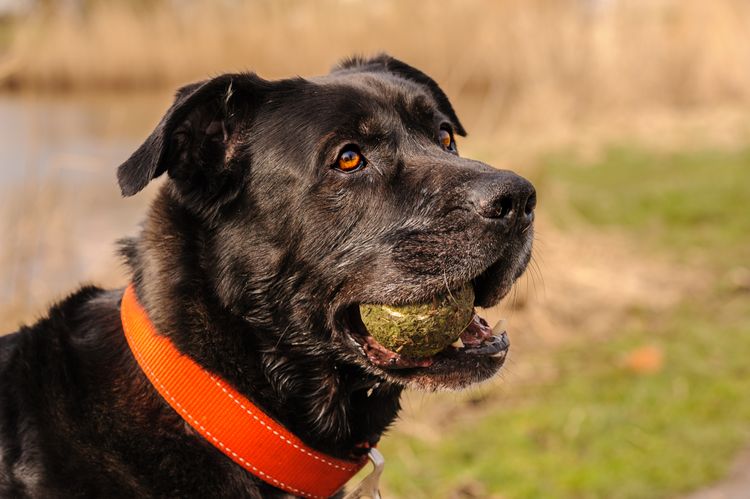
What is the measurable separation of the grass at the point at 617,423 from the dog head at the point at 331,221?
212cm

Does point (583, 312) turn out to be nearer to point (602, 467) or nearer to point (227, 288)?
point (602, 467)

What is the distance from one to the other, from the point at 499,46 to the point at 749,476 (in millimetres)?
9336

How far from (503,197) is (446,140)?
A: 793mm

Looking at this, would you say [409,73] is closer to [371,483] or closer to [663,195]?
[371,483]

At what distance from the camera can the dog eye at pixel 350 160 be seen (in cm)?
298

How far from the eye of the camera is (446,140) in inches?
138

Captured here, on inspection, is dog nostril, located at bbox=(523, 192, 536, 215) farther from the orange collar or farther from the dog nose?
the orange collar

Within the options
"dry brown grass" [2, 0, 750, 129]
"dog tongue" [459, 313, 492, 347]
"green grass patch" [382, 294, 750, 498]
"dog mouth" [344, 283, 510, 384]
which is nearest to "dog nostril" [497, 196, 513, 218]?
"dog mouth" [344, 283, 510, 384]

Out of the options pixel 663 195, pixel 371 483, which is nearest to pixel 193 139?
pixel 371 483

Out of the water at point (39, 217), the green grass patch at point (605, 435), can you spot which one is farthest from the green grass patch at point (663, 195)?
the water at point (39, 217)

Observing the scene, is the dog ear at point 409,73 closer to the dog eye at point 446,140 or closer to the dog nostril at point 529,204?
the dog eye at point 446,140

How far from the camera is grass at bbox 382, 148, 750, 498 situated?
489cm

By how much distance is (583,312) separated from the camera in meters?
7.79

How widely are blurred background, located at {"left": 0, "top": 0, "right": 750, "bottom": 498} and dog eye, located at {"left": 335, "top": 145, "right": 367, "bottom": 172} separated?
87 cm
